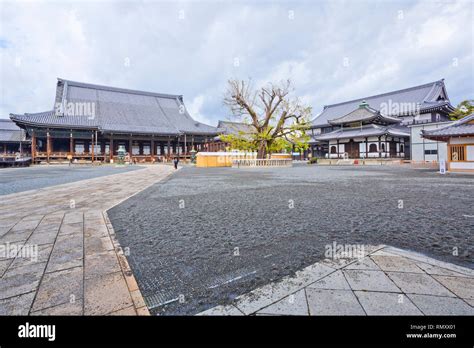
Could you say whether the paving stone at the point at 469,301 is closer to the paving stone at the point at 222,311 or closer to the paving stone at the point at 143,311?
the paving stone at the point at 222,311

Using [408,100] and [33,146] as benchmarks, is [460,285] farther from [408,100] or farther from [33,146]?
[408,100]

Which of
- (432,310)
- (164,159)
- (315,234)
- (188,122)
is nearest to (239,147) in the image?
(164,159)

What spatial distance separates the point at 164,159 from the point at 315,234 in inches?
1460

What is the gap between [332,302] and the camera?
1.68 metres

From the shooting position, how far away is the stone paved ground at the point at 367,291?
1602mm

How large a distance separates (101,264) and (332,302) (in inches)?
88.4

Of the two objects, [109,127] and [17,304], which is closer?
[17,304]

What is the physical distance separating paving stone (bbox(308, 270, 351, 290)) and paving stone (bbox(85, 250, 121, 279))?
189 centimetres

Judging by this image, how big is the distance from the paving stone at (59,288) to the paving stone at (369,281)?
89.8 inches

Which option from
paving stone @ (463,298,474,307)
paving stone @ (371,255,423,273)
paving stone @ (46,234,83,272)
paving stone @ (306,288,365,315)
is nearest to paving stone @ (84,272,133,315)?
paving stone @ (46,234,83,272)

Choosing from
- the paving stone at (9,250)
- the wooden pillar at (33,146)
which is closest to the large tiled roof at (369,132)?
the paving stone at (9,250)

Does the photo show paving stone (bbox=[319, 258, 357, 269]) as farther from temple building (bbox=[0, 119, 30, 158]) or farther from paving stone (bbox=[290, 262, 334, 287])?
temple building (bbox=[0, 119, 30, 158])
